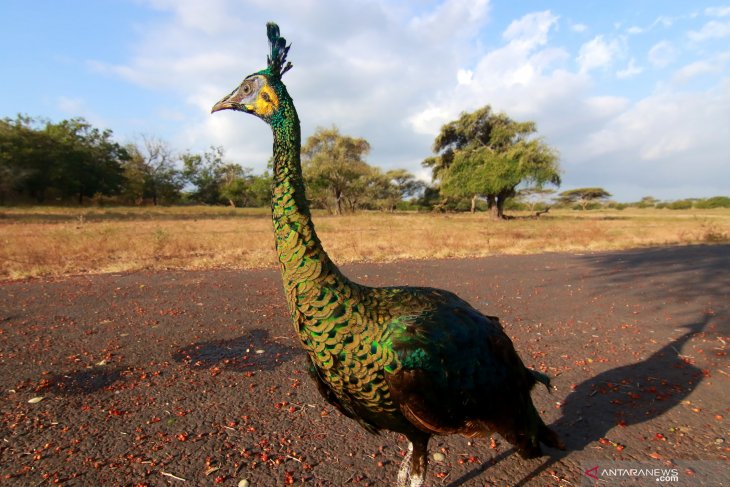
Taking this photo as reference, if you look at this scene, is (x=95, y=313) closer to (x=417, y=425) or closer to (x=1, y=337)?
(x=1, y=337)

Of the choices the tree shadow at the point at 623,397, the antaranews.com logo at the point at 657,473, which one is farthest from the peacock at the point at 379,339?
the tree shadow at the point at 623,397

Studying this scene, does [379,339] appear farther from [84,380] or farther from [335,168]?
[335,168]

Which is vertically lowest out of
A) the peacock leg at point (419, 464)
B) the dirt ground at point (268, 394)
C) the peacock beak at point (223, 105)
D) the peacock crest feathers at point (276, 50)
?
the dirt ground at point (268, 394)

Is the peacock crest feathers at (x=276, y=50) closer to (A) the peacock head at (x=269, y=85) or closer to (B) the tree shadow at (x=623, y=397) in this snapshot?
(A) the peacock head at (x=269, y=85)

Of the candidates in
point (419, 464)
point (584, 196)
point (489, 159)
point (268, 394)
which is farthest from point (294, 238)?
point (584, 196)

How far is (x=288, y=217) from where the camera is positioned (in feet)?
8.04

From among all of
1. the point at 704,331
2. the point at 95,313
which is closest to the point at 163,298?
the point at 95,313

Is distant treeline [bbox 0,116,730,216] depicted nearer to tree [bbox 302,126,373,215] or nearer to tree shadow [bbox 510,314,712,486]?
tree [bbox 302,126,373,215]

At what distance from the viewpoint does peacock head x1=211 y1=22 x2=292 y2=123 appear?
2.65 m

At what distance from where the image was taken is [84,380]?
472 centimetres

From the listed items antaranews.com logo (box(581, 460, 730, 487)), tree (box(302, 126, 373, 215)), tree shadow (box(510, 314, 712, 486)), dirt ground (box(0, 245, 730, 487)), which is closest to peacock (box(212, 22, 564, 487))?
dirt ground (box(0, 245, 730, 487))

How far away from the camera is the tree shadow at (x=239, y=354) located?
5301 mm

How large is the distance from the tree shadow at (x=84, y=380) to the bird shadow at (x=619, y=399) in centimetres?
396

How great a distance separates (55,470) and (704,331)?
8.50 metres
